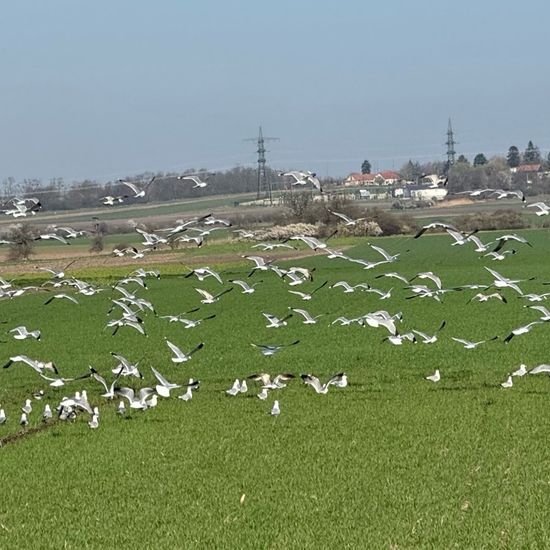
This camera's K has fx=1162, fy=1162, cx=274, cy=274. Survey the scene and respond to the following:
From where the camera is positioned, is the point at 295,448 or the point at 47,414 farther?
the point at 47,414

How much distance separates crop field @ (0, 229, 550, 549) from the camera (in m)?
15.8

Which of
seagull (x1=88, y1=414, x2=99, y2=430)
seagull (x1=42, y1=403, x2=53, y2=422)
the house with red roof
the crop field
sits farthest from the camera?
the house with red roof

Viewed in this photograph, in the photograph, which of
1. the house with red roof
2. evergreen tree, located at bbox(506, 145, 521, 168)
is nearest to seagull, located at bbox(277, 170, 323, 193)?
the house with red roof

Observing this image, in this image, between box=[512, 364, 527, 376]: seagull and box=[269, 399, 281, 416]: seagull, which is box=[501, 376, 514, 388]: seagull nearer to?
box=[512, 364, 527, 376]: seagull

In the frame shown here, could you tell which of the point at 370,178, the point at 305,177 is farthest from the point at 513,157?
the point at 305,177

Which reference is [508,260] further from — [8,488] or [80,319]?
[8,488]

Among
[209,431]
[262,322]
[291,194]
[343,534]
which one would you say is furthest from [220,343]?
[291,194]

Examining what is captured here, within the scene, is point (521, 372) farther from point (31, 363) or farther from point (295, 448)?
point (31, 363)

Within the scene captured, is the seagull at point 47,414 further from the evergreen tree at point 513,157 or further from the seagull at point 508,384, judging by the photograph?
the evergreen tree at point 513,157

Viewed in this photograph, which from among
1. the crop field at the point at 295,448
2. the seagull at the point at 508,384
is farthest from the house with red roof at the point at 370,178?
the seagull at the point at 508,384

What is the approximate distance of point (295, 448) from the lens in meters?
21.8

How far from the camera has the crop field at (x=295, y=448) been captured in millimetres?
15789

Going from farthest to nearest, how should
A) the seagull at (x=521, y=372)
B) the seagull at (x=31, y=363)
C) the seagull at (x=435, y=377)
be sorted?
the seagull at (x=435, y=377), the seagull at (x=521, y=372), the seagull at (x=31, y=363)

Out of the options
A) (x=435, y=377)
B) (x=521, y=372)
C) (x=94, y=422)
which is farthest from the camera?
(x=521, y=372)
